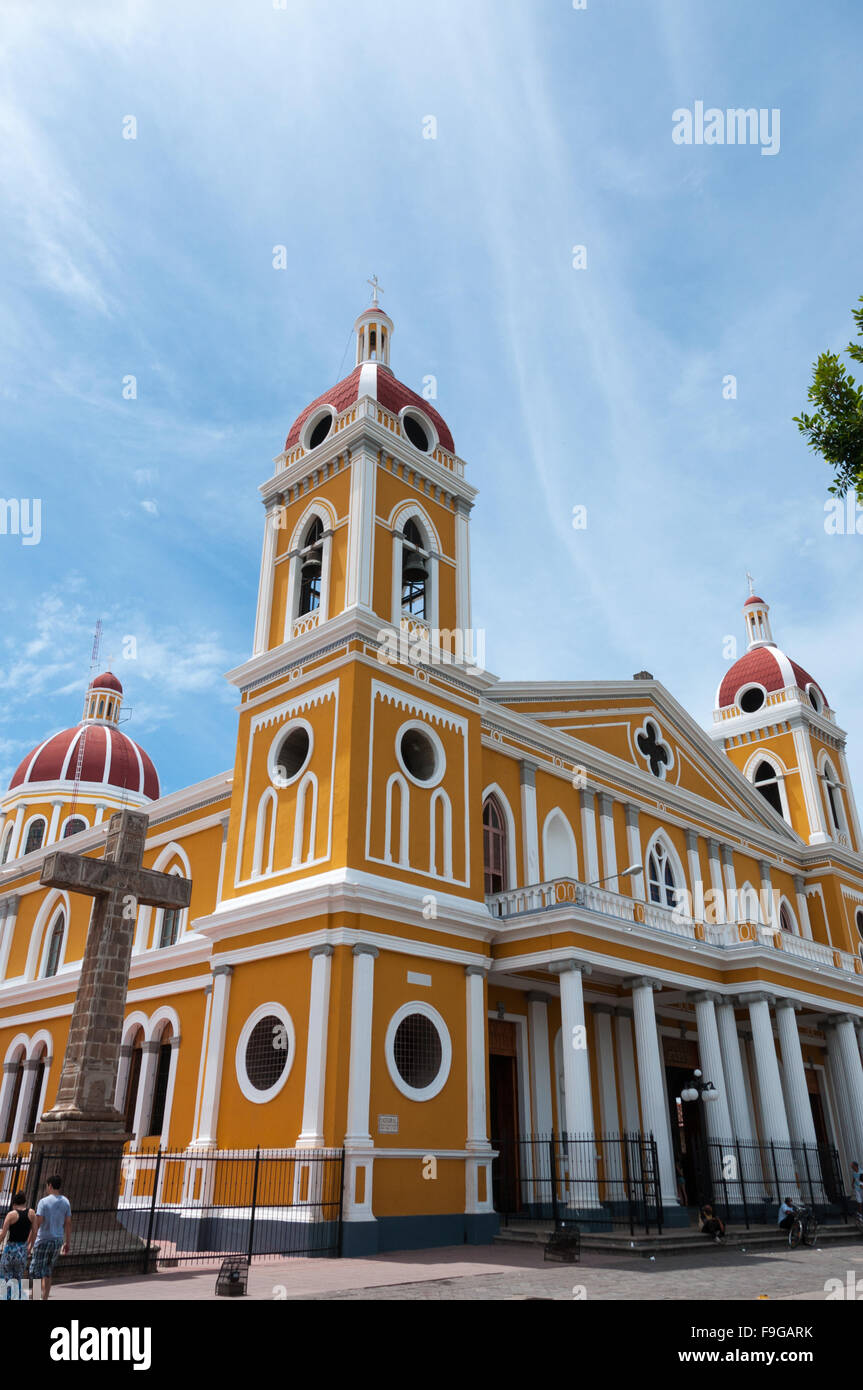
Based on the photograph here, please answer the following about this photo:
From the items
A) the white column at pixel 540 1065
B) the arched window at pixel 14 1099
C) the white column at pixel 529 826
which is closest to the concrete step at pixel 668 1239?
the white column at pixel 540 1065

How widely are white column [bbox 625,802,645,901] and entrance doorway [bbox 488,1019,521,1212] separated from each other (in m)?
5.50

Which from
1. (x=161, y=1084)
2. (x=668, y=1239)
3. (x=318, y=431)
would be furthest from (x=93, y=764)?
(x=668, y=1239)

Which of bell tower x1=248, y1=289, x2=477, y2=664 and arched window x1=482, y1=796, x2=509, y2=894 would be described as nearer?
bell tower x1=248, y1=289, x2=477, y2=664

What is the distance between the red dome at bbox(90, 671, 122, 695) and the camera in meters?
42.7

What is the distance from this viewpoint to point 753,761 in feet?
113

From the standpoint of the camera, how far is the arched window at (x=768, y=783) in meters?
33.6

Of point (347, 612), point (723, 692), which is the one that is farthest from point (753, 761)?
point (347, 612)

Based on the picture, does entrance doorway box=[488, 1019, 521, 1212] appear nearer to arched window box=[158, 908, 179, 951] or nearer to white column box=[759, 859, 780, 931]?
arched window box=[158, 908, 179, 951]

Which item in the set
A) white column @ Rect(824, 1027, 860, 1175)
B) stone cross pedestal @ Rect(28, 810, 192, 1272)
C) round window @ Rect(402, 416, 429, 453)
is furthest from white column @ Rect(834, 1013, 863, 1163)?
stone cross pedestal @ Rect(28, 810, 192, 1272)

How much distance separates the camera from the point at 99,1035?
12.5 metres

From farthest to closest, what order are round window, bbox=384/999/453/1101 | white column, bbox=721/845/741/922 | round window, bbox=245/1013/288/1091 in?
white column, bbox=721/845/741/922 → round window, bbox=245/1013/288/1091 → round window, bbox=384/999/453/1101

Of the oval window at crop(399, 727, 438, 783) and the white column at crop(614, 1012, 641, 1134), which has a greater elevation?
the oval window at crop(399, 727, 438, 783)

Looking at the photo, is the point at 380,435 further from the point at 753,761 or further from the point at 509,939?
the point at 753,761

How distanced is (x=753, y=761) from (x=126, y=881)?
1012 inches
